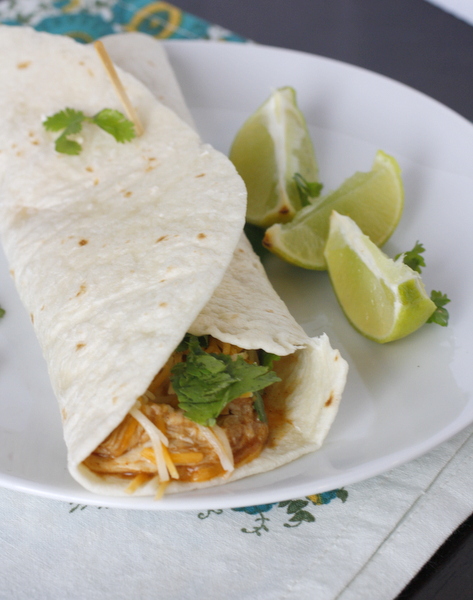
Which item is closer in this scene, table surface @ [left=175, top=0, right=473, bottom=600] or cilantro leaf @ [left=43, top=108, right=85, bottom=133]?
cilantro leaf @ [left=43, top=108, right=85, bottom=133]

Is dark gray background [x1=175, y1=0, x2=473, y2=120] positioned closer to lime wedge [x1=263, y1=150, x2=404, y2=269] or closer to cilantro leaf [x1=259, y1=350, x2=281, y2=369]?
lime wedge [x1=263, y1=150, x2=404, y2=269]

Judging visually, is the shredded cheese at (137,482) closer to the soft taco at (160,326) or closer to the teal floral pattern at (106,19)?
the soft taco at (160,326)

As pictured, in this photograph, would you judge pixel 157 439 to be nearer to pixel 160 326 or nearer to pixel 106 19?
pixel 160 326

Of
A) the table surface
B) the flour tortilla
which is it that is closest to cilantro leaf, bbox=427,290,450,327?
the flour tortilla

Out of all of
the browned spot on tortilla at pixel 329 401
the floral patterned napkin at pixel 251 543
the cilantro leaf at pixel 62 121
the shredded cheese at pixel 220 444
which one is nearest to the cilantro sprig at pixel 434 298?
the floral patterned napkin at pixel 251 543

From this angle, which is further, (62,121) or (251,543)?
(62,121)

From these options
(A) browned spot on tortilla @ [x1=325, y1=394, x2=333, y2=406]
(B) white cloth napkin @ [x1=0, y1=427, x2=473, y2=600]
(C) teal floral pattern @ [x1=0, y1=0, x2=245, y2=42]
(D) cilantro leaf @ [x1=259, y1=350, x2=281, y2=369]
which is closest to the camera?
(B) white cloth napkin @ [x1=0, y1=427, x2=473, y2=600]

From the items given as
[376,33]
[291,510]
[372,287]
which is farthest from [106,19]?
[291,510]
